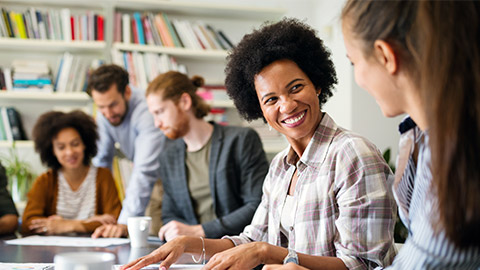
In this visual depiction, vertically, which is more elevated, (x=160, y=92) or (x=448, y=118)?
(x=160, y=92)

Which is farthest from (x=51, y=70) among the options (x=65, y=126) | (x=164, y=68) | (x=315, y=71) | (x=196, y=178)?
(x=315, y=71)

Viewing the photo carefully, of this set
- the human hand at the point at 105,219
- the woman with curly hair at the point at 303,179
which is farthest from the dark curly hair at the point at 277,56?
the human hand at the point at 105,219

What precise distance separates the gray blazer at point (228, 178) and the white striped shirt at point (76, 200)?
1.40ft

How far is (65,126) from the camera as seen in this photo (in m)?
2.57

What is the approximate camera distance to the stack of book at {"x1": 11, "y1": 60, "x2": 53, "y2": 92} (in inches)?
134

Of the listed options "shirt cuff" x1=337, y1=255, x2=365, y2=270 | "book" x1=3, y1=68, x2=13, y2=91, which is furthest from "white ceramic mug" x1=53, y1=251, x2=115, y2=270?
"book" x1=3, y1=68, x2=13, y2=91

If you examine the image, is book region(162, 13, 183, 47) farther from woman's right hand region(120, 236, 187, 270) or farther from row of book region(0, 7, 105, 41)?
woman's right hand region(120, 236, 187, 270)

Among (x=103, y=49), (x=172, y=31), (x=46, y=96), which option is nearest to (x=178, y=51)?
(x=172, y=31)

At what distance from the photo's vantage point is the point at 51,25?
3.43 metres

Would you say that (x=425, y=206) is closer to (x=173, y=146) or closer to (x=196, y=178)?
(x=196, y=178)

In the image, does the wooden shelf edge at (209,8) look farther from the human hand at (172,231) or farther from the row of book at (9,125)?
the human hand at (172,231)

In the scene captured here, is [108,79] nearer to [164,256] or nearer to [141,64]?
[141,64]

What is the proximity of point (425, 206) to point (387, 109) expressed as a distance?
19 cm

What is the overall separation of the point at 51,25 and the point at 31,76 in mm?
401
